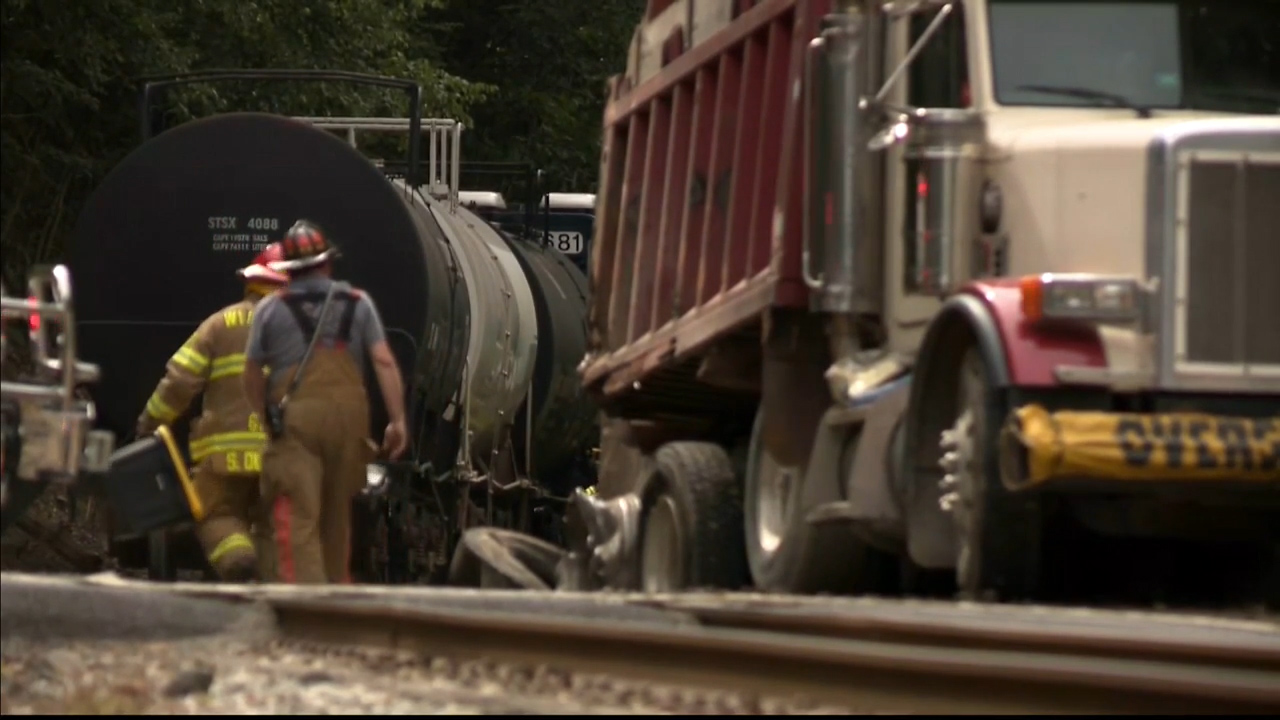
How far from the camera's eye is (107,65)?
75.0 feet

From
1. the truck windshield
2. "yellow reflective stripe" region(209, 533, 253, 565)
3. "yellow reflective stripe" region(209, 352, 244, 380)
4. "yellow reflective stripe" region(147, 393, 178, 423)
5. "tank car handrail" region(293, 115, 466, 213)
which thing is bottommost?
"yellow reflective stripe" region(209, 533, 253, 565)

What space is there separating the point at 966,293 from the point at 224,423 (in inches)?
204

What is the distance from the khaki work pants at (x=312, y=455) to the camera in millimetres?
12234

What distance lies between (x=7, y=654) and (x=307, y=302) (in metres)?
4.92

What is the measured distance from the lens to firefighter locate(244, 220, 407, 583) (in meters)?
12.2

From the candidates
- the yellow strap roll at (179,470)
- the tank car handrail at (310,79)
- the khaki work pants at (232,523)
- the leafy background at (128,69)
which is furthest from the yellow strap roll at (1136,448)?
the leafy background at (128,69)

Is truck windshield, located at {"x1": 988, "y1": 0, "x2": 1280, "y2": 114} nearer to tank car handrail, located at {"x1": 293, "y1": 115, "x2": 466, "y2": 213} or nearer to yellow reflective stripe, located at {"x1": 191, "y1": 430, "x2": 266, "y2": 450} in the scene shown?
yellow reflective stripe, located at {"x1": 191, "y1": 430, "x2": 266, "y2": 450}

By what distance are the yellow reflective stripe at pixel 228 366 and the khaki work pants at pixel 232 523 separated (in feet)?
1.40

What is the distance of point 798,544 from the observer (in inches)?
416

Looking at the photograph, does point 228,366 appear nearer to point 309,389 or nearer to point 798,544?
point 309,389

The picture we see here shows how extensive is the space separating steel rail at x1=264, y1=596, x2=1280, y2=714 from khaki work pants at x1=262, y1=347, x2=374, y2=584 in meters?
4.08

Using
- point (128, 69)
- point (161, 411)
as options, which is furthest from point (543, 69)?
point (161, 411)

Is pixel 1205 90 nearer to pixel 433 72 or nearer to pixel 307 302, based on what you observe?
pixel 307 302

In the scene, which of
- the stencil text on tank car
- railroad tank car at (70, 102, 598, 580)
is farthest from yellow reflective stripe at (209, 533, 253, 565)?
the stencil text on tank car
